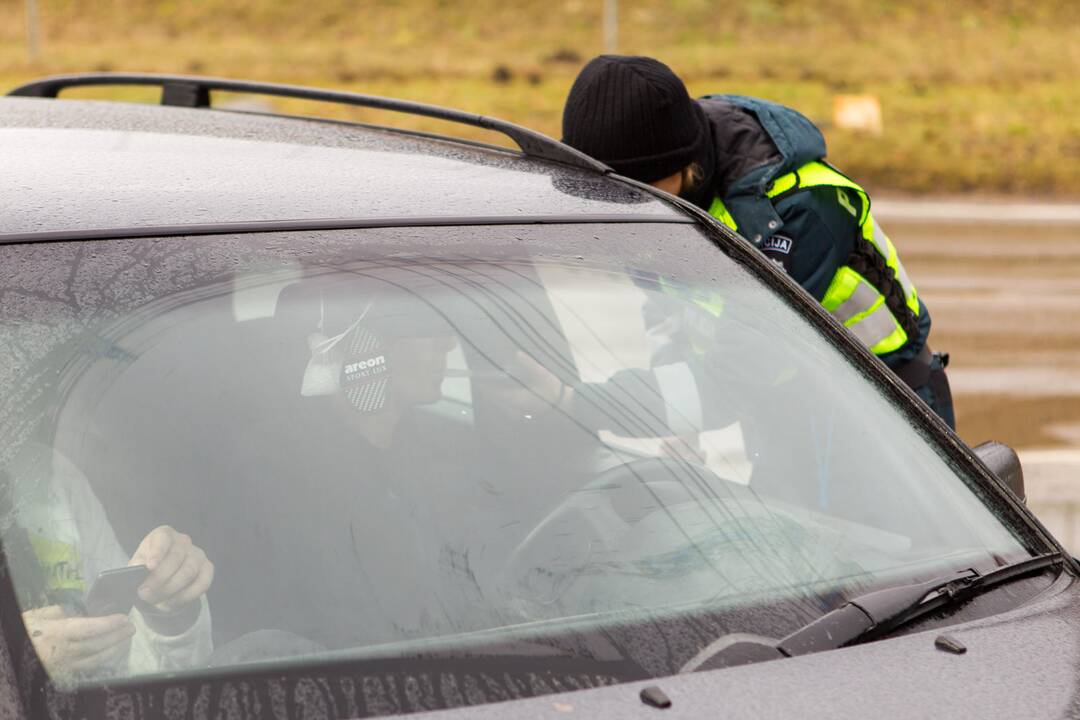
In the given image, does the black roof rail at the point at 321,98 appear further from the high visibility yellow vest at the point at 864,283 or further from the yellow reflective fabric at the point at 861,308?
the yellow reflective fabric at the point at 861,308

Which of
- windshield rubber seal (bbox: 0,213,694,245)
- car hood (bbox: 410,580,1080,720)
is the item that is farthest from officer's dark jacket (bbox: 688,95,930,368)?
car hood (bbox: 410,580,1080,720)

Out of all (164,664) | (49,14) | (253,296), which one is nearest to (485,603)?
(164,664)

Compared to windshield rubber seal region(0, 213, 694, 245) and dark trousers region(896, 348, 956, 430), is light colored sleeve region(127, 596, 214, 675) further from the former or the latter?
dark trousers region(896, 348, 956, 430)

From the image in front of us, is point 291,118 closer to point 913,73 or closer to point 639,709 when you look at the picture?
point 639,709

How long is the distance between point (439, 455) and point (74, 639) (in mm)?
514

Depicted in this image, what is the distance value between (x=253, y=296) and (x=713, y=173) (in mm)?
1555

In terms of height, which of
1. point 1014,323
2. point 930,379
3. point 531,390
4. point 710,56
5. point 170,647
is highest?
point 531,390

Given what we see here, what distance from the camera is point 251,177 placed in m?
2.08

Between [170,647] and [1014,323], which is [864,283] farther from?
[1014,323]

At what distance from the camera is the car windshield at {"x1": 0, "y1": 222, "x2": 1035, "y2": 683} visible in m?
1.58

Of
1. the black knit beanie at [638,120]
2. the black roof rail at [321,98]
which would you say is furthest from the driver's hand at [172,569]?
the black knit beanie at [638,120]

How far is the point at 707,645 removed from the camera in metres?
1.60

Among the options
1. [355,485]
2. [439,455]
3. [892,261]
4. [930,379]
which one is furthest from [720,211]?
[355,485]

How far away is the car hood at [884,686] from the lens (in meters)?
1.43
